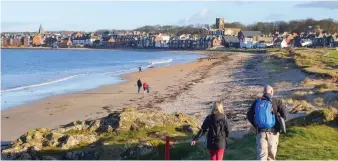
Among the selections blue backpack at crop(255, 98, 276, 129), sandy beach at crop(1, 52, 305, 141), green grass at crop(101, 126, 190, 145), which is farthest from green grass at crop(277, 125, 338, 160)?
green grass at crop(101, 126, 190, 145)

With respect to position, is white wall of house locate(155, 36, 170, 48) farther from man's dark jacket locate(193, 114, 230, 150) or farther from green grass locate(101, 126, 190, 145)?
man's dark jacket locate(193, 114, 230, 150)

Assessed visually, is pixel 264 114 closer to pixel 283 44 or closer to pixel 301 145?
pixel 301 145

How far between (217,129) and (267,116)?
0.83 metres

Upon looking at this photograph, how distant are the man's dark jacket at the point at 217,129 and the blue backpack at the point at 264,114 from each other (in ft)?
1.70

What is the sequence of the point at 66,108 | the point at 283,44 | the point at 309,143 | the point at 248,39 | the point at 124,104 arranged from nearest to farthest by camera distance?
1. the point at 309,143
2. the point at 66,108
3. the point at 124,104
4. the point at 283,44
5. the point at 248,39

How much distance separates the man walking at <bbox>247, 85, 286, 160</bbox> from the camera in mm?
8141

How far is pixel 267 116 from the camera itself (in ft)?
26.7

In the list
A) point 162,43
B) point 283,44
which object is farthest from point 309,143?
point 162,43

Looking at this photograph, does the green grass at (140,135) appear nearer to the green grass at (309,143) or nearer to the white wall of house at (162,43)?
the green grass at (309,143)

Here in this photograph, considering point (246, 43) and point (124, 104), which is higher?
point (124, 104)

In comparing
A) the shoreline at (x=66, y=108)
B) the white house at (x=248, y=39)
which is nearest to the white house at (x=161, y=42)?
the white house at (x=248, y=39)

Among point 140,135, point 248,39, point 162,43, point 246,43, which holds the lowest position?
point 162,43

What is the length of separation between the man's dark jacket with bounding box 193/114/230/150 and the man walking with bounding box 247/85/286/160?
0.51 metres

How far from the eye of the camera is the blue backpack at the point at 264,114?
8.12 meters
